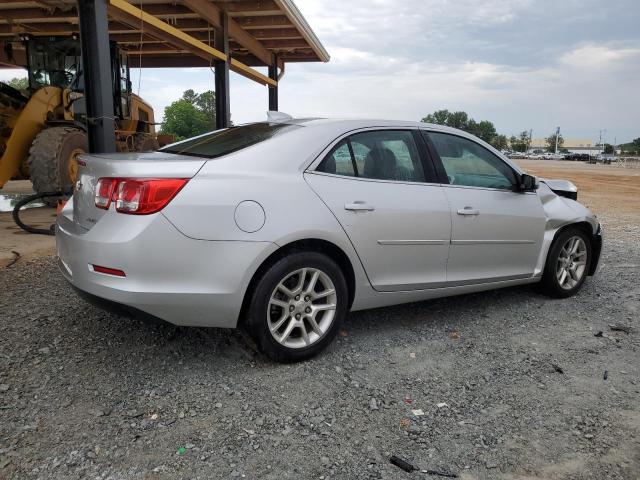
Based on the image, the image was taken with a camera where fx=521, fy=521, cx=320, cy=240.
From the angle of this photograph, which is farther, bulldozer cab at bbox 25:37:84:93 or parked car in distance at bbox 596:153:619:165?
parked car in distance at bbox 596:153:619:165

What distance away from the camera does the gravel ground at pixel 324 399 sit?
2316 mm

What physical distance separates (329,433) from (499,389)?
1117mm

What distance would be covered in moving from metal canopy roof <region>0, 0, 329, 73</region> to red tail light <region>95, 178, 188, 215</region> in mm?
4541

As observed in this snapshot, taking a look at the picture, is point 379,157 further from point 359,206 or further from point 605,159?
point 605,159

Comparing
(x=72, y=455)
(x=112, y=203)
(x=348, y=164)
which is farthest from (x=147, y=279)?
(x=348, y=164)

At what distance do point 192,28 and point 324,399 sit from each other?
32.0 feet

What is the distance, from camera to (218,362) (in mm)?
3246

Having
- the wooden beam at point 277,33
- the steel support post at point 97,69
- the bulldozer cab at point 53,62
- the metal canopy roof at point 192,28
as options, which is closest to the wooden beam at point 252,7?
the metal canopy roof at point 192,28

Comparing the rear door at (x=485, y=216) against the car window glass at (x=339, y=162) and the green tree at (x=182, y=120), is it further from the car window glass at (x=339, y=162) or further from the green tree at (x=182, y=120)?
the green tree at (x=182, y=120)

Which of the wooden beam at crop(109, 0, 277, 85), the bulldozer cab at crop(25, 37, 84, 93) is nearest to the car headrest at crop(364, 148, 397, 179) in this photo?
the wooden beam at crop(109, 0, 277, 85)

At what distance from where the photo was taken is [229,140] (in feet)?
11.7

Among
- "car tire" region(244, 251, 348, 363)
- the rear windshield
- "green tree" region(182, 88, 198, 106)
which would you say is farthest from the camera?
"green tree" region(182, 88, 198, 106)

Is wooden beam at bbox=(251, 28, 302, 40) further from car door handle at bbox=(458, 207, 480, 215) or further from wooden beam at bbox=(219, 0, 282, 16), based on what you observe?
car door handle at bbox=(458, 207, 480, 215)

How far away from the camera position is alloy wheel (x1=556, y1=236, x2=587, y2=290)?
475 centimetres
